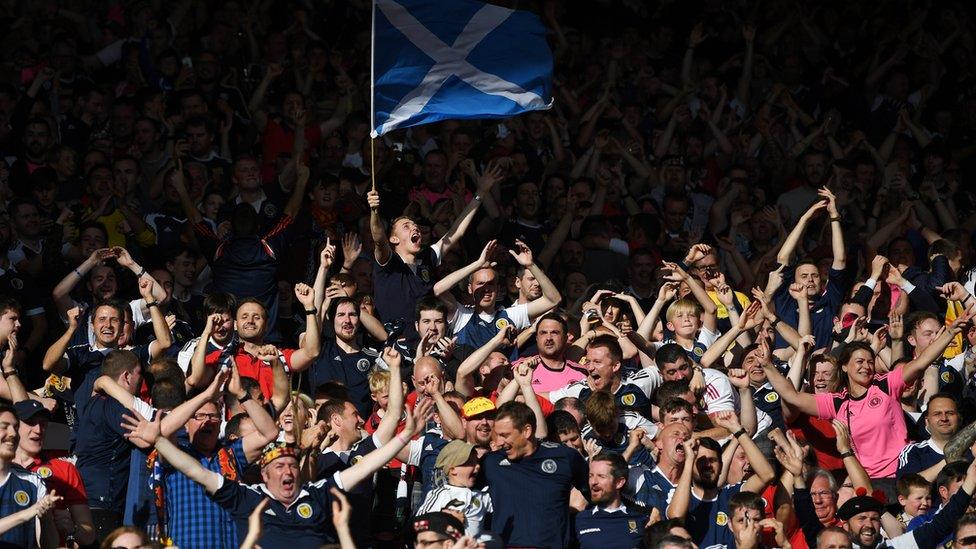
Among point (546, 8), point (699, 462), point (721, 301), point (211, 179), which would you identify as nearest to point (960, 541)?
point (699, 462)

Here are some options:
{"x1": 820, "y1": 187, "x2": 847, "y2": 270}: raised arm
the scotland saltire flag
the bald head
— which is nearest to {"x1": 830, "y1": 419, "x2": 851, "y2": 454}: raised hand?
the bald head

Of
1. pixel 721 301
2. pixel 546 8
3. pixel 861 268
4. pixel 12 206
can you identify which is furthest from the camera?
pixel 546 8

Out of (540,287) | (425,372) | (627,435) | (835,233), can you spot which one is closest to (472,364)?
(425,372)

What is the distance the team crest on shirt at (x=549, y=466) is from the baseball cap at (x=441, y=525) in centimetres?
98

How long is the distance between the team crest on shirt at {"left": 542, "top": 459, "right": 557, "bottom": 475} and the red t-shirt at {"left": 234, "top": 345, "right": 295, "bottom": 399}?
2586mm

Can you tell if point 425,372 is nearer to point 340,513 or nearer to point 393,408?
point 393,408

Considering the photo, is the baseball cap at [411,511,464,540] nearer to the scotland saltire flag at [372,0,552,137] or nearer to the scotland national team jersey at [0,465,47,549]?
the scotland national team jersey at [0,465,47,549]

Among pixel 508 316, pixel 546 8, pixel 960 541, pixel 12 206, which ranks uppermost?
pixel 546 8

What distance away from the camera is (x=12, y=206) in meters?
14.7

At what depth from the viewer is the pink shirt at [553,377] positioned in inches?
546

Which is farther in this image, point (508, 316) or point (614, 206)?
point (614, 206)

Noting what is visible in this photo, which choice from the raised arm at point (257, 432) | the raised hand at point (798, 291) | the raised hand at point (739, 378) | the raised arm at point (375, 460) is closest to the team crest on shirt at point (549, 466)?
the raised arm at point (375, 460)

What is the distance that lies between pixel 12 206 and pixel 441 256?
346cm

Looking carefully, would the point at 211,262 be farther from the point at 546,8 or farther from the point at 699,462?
the point at 546,8
